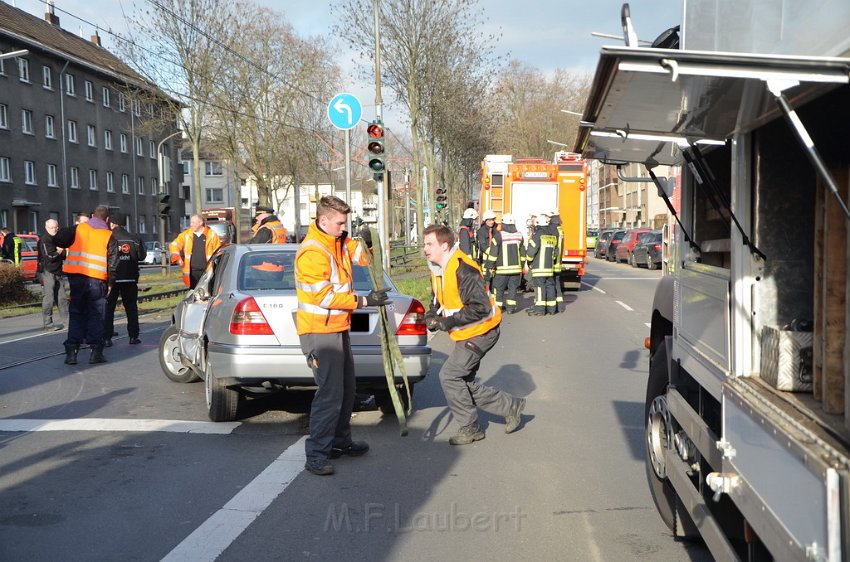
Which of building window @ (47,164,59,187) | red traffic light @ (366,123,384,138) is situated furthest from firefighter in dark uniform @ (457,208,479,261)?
building window @ (47,164,59,187)

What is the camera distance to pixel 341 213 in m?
5.98

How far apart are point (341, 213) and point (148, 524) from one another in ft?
7.60

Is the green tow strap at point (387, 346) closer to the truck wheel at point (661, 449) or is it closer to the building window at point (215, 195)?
the truck wheel at point (661, 449)

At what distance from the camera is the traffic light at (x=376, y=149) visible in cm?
1595

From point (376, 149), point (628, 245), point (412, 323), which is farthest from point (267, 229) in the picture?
point (628, 245)

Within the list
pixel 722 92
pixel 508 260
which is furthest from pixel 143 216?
pixel 722 92

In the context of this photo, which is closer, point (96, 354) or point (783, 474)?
point (783, 474)

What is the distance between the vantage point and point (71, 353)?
1063 centimetres

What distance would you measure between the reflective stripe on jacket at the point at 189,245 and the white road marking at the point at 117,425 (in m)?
5.01

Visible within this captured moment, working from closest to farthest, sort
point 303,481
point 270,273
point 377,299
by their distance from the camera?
1. point 303,481
2. point 377,299
3. point 270,273

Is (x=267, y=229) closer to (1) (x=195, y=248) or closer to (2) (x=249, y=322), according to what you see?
(1) (x=195, y=248)

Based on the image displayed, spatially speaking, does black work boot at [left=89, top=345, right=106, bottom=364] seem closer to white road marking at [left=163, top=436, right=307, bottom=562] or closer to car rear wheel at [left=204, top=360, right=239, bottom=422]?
car rear wheel at [left=204, top=360, right=239, bottom=422]

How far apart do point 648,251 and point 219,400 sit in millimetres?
28579

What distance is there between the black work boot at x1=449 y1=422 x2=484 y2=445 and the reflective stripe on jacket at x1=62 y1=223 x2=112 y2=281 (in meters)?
5.88
